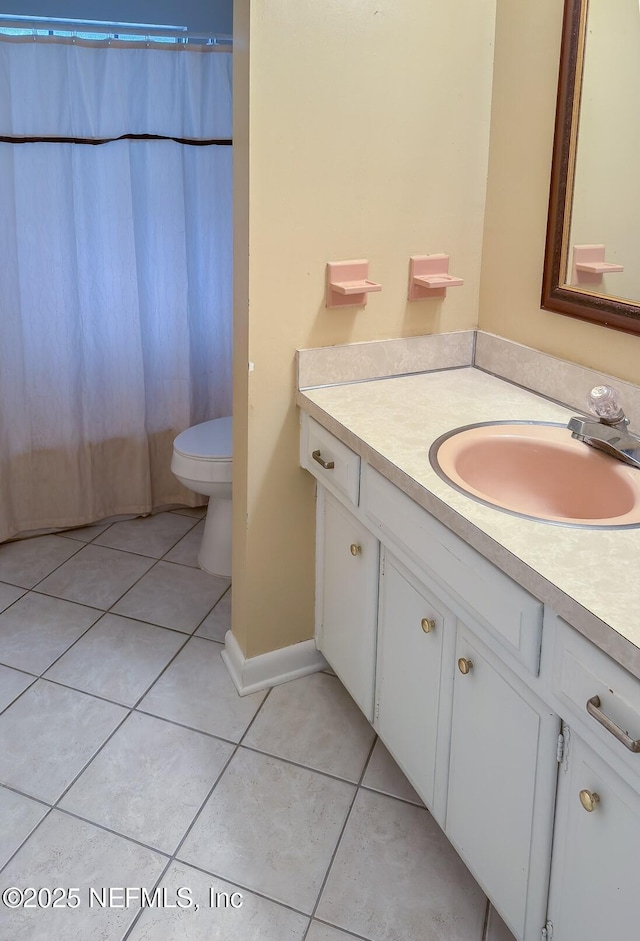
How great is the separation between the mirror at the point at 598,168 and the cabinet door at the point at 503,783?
776 mm

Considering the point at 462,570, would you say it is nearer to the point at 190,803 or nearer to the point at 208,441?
the point at 190,803

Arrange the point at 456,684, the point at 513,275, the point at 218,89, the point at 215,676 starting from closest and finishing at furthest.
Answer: the point at 456,684 < the point at 513,275 < the point at 215,676 < the point at 218,89

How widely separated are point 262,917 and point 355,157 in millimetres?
1600

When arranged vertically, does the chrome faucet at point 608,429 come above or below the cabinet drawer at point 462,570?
above

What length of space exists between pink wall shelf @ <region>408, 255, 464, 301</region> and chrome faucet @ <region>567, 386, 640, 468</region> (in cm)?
54

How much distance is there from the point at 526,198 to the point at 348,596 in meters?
1.02

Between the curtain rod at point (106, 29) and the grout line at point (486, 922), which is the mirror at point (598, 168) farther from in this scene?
the curtain rod at point (106, 29)

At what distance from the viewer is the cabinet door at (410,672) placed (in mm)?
1546

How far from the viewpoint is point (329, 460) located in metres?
1.82

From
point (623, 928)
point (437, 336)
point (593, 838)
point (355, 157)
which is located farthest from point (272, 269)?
point (623, 928)

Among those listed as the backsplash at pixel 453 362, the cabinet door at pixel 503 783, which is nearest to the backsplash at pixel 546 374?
the backsplash at pixel 453 362

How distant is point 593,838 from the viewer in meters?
1.14

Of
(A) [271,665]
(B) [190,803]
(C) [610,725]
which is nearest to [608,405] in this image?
(C) [610,725]

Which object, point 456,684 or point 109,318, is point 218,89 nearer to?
point 109,318
